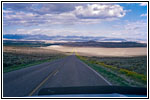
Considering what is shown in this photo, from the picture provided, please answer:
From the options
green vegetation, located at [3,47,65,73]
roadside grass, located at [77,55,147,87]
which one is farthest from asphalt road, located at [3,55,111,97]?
green vegetation, located at [3,47,65,73]

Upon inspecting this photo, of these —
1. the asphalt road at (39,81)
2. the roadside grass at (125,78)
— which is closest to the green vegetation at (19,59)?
the asphalt road at (39,81)

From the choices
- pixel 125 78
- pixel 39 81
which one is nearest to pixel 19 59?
pixel 39 81

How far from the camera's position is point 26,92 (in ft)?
28.0

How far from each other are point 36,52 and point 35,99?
85.3 meters

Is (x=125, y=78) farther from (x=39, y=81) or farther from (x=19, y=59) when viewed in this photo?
(x=19, y=59)

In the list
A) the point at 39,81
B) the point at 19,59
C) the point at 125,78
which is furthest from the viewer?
the point at 19,59

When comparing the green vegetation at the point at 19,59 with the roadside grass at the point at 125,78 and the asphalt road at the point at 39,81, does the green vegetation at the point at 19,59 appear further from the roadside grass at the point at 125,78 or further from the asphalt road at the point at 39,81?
the roadside grass at the point at 125,78

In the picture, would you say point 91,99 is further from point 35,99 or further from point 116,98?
point 35,99

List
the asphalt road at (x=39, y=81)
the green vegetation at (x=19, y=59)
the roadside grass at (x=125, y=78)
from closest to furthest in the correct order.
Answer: the asphalt road at (x=39, y=81), the roadside grass at (x=125, y=78), the green vegetation at (x=19, y=59)

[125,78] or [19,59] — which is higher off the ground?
[125,78]

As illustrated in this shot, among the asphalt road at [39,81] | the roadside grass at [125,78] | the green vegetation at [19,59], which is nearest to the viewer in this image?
the asphalt road at [39,81]

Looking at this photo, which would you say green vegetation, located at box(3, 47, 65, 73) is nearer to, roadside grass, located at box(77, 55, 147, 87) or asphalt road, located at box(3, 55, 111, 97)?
asphalt road, located at box(3, 55, 111, 97)

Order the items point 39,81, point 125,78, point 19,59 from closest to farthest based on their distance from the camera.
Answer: point 39,81 → point 125,78 → point 19,59

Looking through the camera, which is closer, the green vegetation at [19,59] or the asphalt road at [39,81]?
the asphalt road at [39,81]
